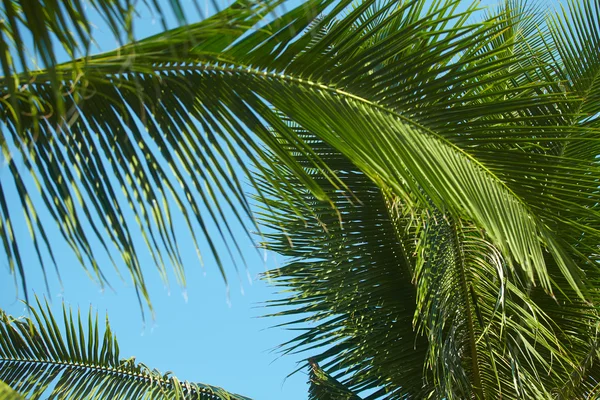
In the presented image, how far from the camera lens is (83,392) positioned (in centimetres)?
377

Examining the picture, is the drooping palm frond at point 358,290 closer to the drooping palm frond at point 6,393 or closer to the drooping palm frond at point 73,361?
the drooping palm frond at point 73,361

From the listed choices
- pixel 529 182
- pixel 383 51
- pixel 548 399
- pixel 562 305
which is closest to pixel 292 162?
pixel 383 51

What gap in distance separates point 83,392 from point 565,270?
9.18 feet

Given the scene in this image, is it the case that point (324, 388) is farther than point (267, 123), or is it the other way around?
point (324, 388)

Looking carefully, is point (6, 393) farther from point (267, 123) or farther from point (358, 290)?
point (358, 290)

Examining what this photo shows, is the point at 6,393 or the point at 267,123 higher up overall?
the point at 267,123

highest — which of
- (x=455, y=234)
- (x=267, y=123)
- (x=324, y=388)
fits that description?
(x=267, y=123)

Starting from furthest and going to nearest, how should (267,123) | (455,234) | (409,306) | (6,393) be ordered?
(409,306) → (455,234) → (267,123) → (6,393)

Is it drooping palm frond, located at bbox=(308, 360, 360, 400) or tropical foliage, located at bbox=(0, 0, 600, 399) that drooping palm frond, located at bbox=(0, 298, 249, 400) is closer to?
drooping palm frond, located at bbox=(308, 360, 360, 400)

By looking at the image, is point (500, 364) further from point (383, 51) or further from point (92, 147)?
point (92, 147)

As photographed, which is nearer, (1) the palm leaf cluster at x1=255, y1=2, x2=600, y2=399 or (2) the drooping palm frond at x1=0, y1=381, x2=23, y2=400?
(2) the drooping palm frond at x1=0, y1=381, x2=23, y2=400

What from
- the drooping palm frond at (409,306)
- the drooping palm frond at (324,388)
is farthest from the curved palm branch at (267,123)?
the drooping palm frond at (324,388)

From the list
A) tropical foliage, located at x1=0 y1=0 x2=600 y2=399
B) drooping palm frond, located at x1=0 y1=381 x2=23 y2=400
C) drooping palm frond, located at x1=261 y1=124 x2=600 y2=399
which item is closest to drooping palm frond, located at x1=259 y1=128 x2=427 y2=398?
drooping palm frond, located at x1=261 y1=124 x2=600 y2=399

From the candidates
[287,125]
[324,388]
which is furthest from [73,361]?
[287,125]
